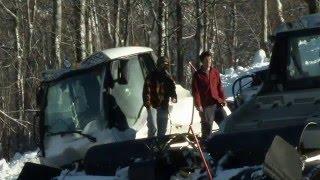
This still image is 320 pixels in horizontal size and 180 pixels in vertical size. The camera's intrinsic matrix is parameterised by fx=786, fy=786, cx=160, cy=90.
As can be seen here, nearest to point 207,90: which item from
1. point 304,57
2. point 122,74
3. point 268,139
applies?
point 122,74

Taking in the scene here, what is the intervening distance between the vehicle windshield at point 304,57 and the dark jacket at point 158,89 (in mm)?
2480

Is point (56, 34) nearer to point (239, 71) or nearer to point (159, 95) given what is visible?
point (239, 71)

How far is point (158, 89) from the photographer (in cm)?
1070

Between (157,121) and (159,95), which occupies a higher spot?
(159,95)

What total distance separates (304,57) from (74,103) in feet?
11.0

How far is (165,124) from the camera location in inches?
422

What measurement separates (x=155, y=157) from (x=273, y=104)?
227 cm

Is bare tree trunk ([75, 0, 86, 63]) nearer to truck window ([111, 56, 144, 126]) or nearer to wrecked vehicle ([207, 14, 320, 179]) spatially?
truck window ([111, 56, 144, 126])

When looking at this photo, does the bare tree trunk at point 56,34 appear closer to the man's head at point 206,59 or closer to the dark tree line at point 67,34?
the dark tree line at point 67,34

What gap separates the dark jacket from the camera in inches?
416

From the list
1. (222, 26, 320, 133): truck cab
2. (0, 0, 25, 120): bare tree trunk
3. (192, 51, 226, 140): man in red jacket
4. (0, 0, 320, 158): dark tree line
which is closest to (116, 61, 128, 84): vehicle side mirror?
(192, 51, 226, 140): man in red jacket

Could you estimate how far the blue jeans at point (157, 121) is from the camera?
10.5 metres

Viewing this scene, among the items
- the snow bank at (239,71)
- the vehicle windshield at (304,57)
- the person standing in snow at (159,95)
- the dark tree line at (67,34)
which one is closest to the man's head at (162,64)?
the person standing in snow at (159,95)

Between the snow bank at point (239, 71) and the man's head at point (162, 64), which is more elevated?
the man's head at point (162, 64)
